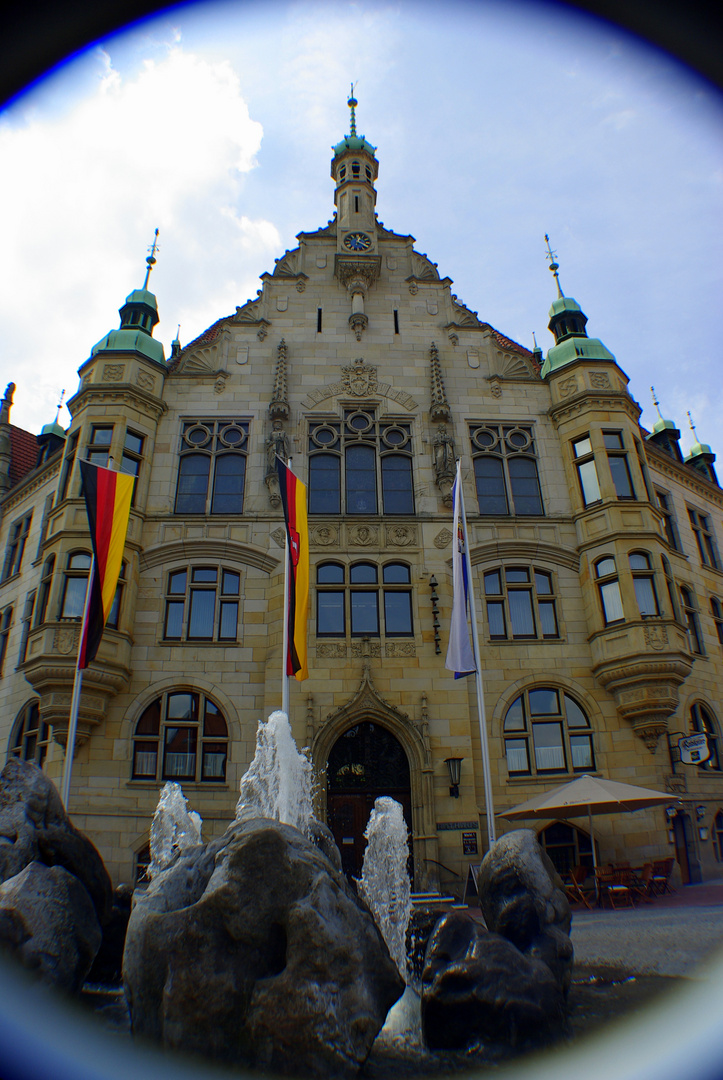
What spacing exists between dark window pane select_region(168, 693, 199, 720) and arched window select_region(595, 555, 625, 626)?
11224mm

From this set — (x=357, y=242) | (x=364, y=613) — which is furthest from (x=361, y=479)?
(x=357, y=242)

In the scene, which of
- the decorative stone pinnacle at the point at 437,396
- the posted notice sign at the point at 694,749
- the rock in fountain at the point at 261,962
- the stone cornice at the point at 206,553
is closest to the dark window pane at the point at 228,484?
the stone cornice at the point at 206,553

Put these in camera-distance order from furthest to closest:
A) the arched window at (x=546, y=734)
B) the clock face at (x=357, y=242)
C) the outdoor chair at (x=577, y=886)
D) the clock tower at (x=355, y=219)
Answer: the clock face at (x=357, y=242), the clock tower at (x=355, y=219), the arched window at (x=546, y=734), the outdoor chair at (x=577, y=886)

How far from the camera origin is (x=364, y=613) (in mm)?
18156

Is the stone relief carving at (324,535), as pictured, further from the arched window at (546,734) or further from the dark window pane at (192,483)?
the arched window at (546,734)

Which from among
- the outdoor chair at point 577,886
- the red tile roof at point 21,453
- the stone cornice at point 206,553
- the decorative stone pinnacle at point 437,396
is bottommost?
the outdoor chair at point 577,886

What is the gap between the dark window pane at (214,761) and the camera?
54.3 ft

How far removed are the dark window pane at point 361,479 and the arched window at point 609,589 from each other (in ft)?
21.8

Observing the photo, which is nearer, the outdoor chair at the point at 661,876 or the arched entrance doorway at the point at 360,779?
the outdoor chair at the point at 661,876

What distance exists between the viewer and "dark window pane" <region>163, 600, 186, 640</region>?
17969 mm

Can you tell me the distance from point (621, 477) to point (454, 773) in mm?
9950

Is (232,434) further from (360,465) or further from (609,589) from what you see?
(609,589)

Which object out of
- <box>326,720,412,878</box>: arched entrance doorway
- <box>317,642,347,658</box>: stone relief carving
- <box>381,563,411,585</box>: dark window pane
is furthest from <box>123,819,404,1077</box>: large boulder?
<box>381,563,411,585</box>: dark window pane

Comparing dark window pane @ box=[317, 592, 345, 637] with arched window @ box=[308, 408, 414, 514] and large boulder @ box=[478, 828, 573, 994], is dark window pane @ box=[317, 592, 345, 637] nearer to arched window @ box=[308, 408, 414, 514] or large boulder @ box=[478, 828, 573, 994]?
arched window @ box=[308, 408, 414, 514]
